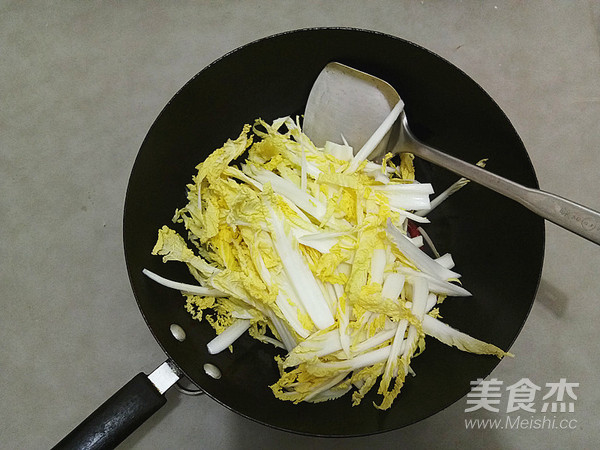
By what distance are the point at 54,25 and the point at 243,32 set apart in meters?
0.46

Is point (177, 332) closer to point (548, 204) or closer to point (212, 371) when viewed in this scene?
point (212, 371)

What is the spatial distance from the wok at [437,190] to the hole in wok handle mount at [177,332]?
10 millimetres

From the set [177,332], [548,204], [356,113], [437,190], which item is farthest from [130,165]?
[548,204]

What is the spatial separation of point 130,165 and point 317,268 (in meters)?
0.54

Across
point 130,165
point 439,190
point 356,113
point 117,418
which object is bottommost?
point 439,190

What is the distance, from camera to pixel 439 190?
115 cm

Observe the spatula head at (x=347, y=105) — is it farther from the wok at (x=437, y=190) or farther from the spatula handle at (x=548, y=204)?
the spatula handle at (x=548, y=204)

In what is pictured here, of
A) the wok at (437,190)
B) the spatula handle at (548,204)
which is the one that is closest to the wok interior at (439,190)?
the wok at (437,190)

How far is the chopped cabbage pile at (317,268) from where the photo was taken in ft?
3.18

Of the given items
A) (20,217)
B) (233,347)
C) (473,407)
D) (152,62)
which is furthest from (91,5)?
(473,407)

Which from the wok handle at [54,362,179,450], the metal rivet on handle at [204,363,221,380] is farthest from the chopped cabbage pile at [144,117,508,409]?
the wok handle at [54,362,179,450]

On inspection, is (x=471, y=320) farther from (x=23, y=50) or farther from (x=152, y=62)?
(x=23, y=50)

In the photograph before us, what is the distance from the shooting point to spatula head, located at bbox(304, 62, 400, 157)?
1.06 m

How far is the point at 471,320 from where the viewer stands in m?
1.08
